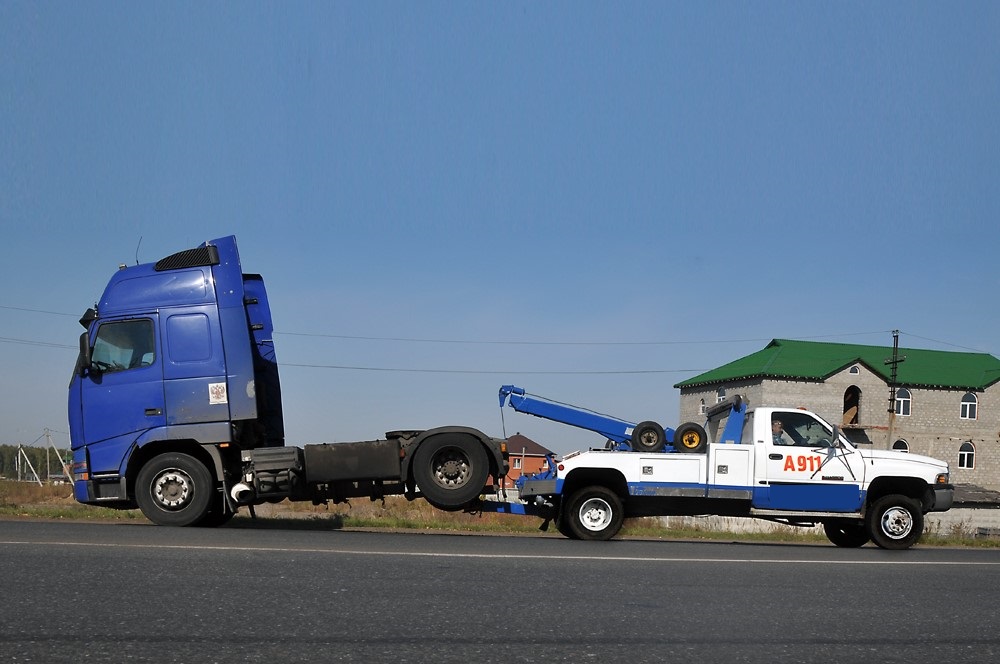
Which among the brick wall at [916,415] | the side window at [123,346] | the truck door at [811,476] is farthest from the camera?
the brick wall at [916,415]

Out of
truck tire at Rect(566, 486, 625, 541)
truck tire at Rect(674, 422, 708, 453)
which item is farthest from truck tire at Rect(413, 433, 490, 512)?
truck tire at Rect(674, 422, 708, 453)

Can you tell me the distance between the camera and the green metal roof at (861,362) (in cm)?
6588

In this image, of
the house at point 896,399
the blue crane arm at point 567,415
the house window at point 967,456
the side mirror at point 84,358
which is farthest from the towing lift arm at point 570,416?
the house window at point 967,456

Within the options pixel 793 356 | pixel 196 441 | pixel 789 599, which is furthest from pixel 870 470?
pixel 793 356

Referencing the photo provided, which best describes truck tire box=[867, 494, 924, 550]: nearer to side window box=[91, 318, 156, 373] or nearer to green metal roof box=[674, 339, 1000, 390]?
side window box=[91, 318, 156, 373]

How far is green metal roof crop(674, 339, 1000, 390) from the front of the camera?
216ft

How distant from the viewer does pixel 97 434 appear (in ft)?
47.0

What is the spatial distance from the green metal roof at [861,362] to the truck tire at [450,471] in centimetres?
5347

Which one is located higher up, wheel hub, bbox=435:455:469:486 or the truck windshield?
the truck windshield

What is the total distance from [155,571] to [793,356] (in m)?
63.7

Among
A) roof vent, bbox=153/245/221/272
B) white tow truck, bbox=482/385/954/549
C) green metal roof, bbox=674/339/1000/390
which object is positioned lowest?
white tow truck, bbox=482/385/954/549

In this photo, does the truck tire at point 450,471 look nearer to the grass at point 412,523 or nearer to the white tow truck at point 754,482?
the white tow truck at point 754,482

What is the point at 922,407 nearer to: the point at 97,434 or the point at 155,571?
the point at 97,434

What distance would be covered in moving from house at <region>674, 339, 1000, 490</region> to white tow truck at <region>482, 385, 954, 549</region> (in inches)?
2016
